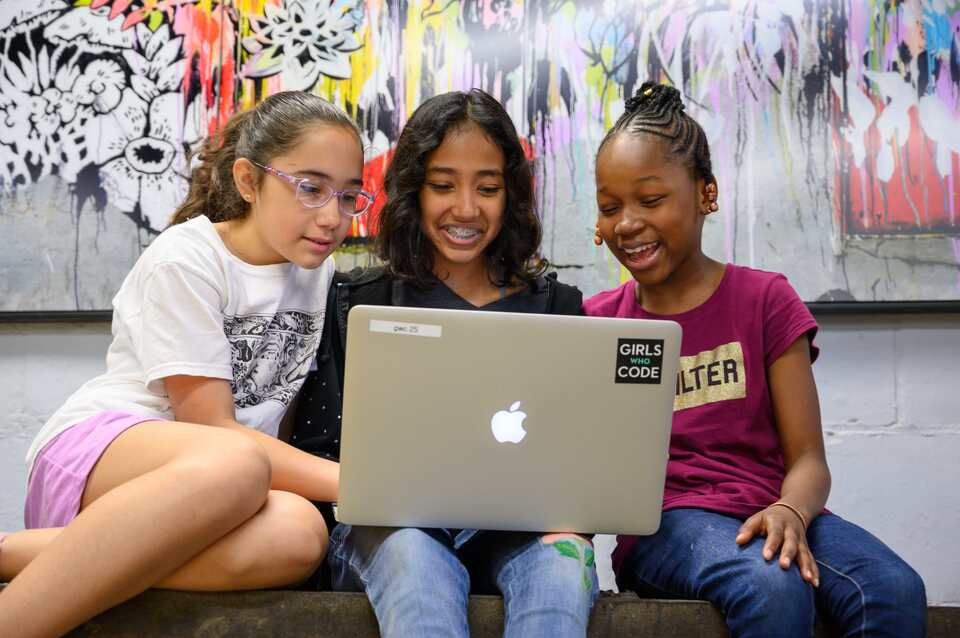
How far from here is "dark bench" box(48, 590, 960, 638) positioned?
1064 mm

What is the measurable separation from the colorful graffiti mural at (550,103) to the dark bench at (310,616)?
906 mm

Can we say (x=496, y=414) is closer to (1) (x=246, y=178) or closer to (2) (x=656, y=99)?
(1) (x=246, y=178)

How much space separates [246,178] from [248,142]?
61mm

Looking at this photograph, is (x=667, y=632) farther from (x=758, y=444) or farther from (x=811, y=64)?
(x=811, y=64)

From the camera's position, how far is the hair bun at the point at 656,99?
150 centimetres

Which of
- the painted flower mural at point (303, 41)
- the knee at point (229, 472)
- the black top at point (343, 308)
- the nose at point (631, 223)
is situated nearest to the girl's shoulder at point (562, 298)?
the black top at point (343, 308)

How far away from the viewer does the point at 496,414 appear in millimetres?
1017

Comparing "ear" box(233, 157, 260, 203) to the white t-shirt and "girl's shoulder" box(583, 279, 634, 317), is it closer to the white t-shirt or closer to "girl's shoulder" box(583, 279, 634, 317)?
the white t-shirt

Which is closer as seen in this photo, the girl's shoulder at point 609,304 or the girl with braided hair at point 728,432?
the girl with braided hair at point 728,432

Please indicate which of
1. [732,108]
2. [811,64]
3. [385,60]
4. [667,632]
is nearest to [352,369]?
[667,632]

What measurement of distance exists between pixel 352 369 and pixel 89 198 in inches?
46.3

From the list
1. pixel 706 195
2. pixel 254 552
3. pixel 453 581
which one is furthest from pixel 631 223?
pixel 254 552

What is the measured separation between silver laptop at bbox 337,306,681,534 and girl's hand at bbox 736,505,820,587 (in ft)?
0.52

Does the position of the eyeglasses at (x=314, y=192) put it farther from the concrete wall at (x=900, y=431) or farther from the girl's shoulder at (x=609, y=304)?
the concrete wall at (x=900, y=431)
